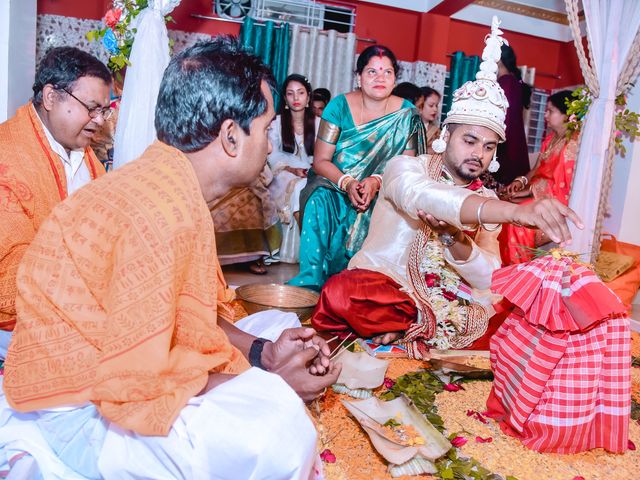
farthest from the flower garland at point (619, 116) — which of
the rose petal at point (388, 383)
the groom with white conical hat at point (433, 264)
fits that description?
Answer: the rose petal at point (388, 383)

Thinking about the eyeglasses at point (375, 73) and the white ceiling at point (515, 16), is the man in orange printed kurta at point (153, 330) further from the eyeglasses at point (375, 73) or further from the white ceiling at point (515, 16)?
the white ceiling at point (515, 16)

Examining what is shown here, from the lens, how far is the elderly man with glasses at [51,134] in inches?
92.4

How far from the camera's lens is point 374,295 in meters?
3.08

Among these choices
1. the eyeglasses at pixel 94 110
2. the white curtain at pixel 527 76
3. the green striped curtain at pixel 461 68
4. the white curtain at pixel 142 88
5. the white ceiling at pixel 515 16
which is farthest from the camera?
the white curtain at pixel 527 76

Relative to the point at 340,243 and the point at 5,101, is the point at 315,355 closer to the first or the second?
the point at 340,243

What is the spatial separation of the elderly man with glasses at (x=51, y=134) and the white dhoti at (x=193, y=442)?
3.16 feet

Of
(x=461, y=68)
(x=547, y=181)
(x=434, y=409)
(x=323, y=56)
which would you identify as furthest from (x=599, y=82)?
(x=323, y=56)

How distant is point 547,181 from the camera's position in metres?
5.43

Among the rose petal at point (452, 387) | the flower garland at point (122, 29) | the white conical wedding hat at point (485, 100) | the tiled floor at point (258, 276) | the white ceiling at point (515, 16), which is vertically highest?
the white ceiling at point (515, 16)

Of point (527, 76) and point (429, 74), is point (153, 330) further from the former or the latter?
point (527, 76)

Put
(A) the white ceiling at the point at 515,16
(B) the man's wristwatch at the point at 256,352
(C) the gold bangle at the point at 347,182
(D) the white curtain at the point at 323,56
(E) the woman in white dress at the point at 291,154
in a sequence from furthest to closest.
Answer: (A) the white ceiling at the point at 515,16, (D) the white curtain at the point at 323,56, (E) the woman in white dress at the point at 291,154, (C) the gold bangle at the point at 347,182, (B) the man's wristwatch at the point at 256,352

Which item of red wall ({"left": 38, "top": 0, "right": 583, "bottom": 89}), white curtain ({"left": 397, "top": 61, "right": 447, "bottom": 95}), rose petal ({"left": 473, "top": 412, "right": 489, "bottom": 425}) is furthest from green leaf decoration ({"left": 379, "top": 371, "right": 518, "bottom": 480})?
white curtain ({"left": 397, "top": 61, "right": 447, "bottom": 95})

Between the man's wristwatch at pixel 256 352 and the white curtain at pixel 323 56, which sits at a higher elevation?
the white curtain at pixel 323 56

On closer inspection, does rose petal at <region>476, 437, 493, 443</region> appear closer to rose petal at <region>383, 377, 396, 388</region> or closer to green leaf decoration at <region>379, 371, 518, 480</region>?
green leaf decoration at <region>379, 371, 518, 480</region>
